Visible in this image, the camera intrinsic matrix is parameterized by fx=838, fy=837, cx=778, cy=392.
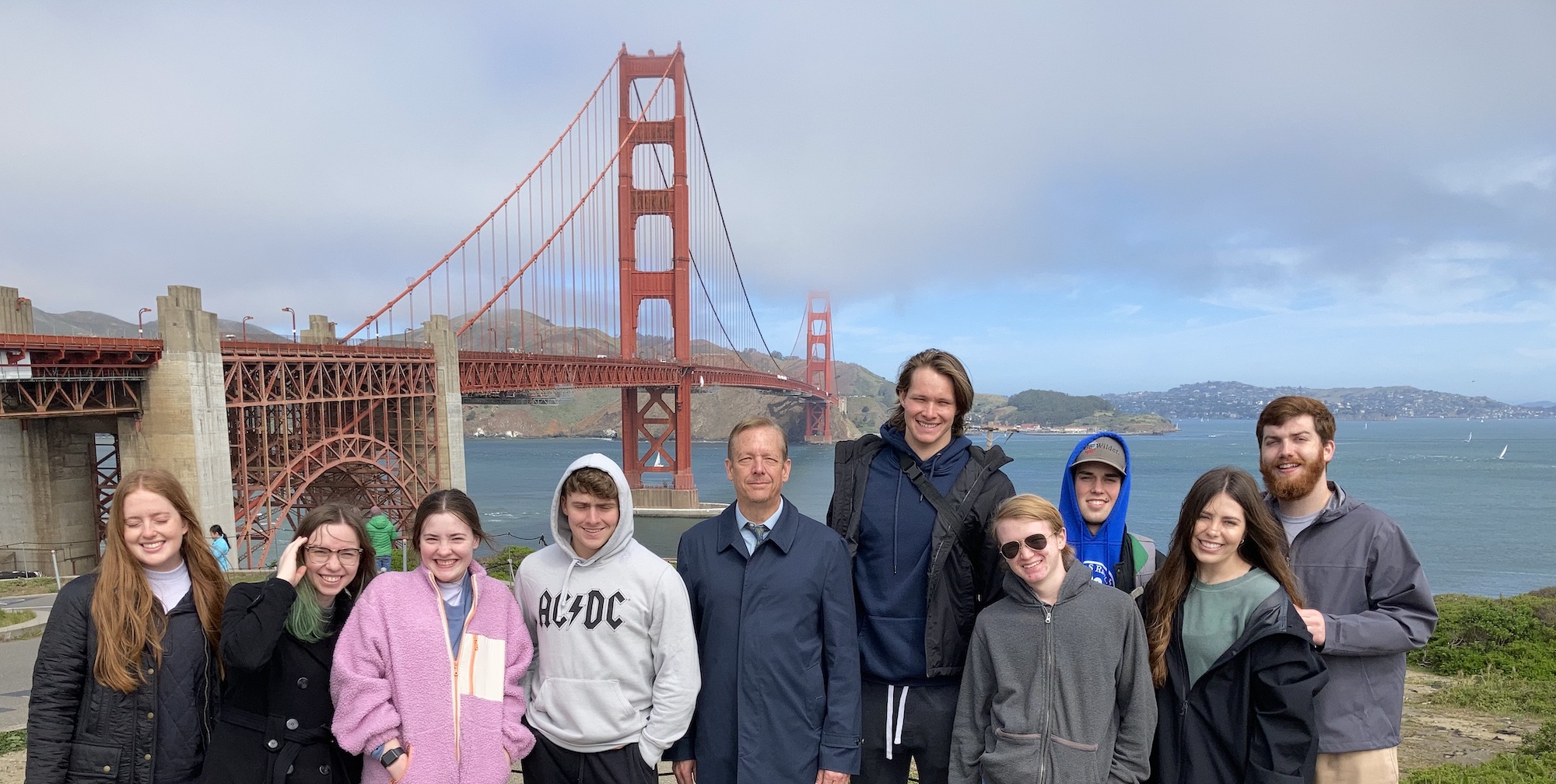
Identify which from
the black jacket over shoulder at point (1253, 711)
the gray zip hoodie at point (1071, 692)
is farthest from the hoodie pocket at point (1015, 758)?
the black jacket over shoulder at point (1253, 711)

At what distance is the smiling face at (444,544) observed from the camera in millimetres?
2363

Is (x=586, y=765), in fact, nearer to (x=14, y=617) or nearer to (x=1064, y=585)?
(x=1064, y=585)

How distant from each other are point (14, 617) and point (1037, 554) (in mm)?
9420

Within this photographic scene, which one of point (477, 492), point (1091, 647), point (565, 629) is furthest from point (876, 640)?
point (477, 492)

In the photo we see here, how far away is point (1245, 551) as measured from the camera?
7.68ft

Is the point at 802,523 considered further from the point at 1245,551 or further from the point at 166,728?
the point at 166,728

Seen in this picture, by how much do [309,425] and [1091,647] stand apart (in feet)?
68.8

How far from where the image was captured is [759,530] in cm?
247

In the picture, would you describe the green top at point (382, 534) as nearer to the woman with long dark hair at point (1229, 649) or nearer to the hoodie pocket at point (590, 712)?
the hoodie pocket at point (590, 712)

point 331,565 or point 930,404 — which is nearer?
point 331,565

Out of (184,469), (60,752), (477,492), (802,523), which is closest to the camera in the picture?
(60,752)

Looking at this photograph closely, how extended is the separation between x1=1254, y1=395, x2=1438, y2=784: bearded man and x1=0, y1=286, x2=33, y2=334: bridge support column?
15.6 meters

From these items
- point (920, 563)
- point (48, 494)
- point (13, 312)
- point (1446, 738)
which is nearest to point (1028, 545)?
point (920, 563)

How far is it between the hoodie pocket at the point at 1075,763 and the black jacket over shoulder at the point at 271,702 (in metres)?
1.97
